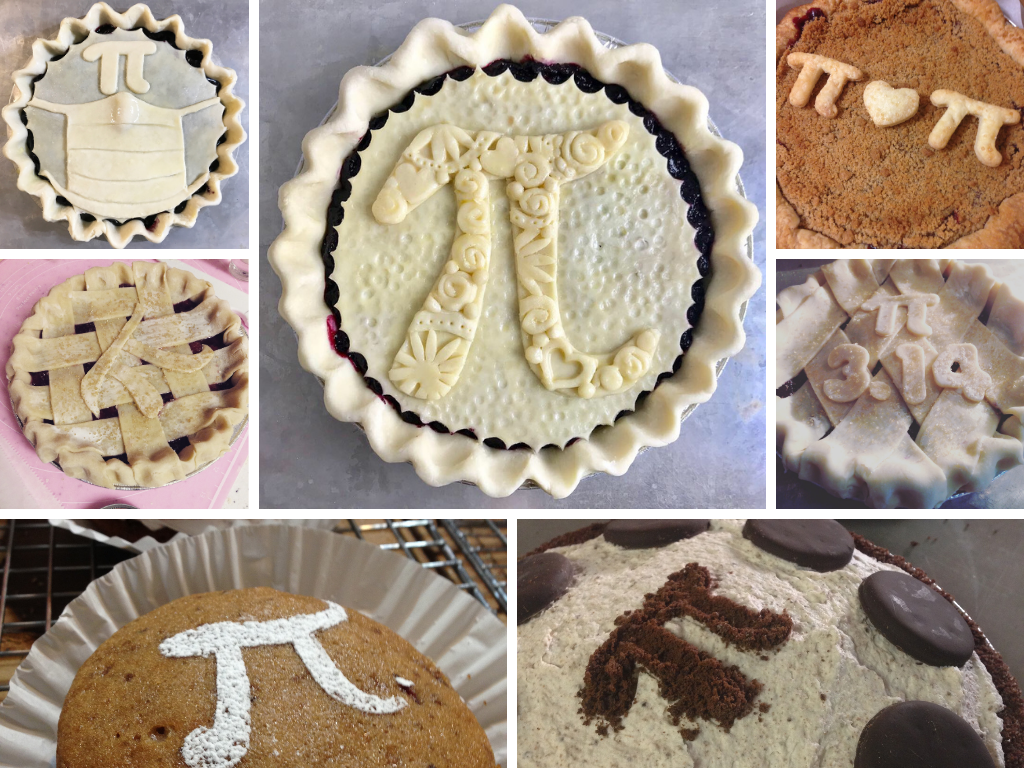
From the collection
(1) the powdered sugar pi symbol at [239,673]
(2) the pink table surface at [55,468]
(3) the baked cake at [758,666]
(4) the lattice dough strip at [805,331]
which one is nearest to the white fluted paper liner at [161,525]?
(2) the pink table surface at [55,468]

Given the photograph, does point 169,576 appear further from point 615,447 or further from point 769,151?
point 769,151

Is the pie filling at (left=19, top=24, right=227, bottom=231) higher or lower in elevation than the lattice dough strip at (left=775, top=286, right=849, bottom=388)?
higher

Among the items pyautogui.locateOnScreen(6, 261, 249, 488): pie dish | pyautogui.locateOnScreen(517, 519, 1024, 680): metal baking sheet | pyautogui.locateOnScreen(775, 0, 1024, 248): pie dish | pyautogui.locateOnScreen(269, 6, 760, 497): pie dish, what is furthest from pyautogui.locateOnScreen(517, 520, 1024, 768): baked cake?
pyautogui.locateOnScreen(6, 261, 249, 488): pie dish

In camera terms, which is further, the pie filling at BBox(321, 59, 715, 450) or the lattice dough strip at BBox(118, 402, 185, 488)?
the lattice dough strip at BBox(118, 402, 185, 488)

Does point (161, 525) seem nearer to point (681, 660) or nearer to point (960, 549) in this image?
point (681, 660)

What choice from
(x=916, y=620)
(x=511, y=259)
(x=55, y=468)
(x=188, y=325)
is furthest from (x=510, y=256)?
(x=55, y=468)

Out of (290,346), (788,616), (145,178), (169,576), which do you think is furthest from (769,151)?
(169,576)

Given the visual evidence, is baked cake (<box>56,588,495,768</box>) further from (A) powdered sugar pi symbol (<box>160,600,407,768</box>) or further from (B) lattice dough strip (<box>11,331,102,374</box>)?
(B) lattice dough strip (<box>11,331,102,374</box>)
